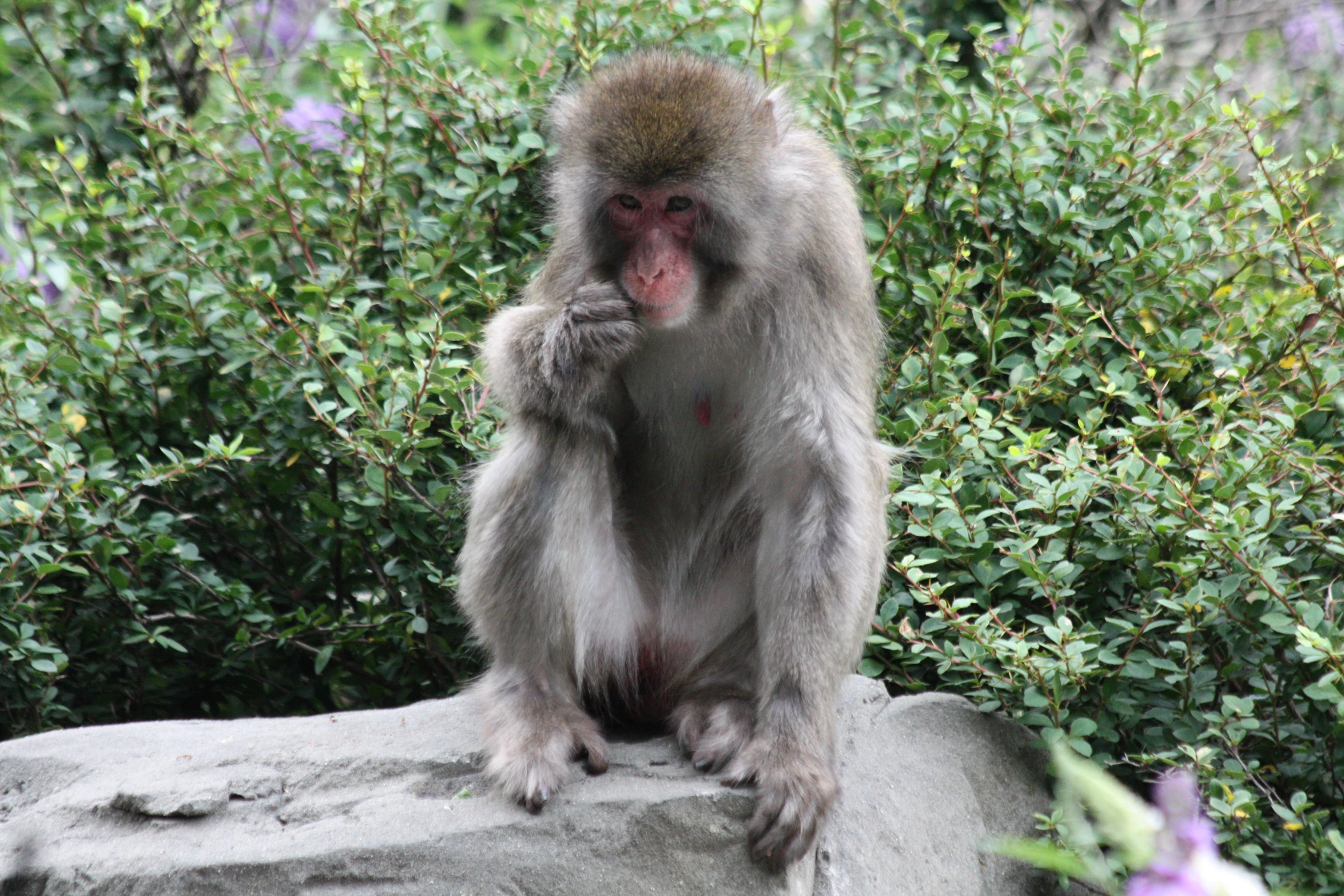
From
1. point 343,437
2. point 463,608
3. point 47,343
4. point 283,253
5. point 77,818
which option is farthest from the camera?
point 283,253

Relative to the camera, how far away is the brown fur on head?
3.43 m

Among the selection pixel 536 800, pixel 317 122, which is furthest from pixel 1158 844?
pixel 317 122

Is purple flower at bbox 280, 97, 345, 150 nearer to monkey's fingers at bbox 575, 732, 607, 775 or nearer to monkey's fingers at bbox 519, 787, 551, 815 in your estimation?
monkey's fingers at bbox 575, 732, 607, 775

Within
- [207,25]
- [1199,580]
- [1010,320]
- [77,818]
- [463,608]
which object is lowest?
[77,818]

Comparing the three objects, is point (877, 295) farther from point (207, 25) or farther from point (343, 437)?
point (207, 25)

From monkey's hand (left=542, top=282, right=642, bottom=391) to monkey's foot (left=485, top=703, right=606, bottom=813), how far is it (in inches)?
34.4

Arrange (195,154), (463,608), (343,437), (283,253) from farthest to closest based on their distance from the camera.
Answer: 1. (195,154)
2. (283,253)
3. (343,437)
4. (463,608)

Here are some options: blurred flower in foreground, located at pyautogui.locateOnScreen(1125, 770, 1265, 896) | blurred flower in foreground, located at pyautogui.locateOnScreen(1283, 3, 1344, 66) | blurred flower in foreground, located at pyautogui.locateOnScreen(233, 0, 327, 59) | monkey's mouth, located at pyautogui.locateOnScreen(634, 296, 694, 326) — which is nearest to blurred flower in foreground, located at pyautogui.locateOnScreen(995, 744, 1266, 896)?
blurred flower in foreground, located at pyautogui.locateOnScreen(1125, 770, 1265, 896)

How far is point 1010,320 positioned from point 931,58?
116 cm

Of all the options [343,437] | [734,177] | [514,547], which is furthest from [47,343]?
[734,177]

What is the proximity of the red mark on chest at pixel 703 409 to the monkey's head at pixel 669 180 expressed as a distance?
357mm

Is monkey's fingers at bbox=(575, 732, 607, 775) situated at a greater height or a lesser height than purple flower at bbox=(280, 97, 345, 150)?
lesser

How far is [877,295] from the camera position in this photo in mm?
4809

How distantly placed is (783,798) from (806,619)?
1.60ft
